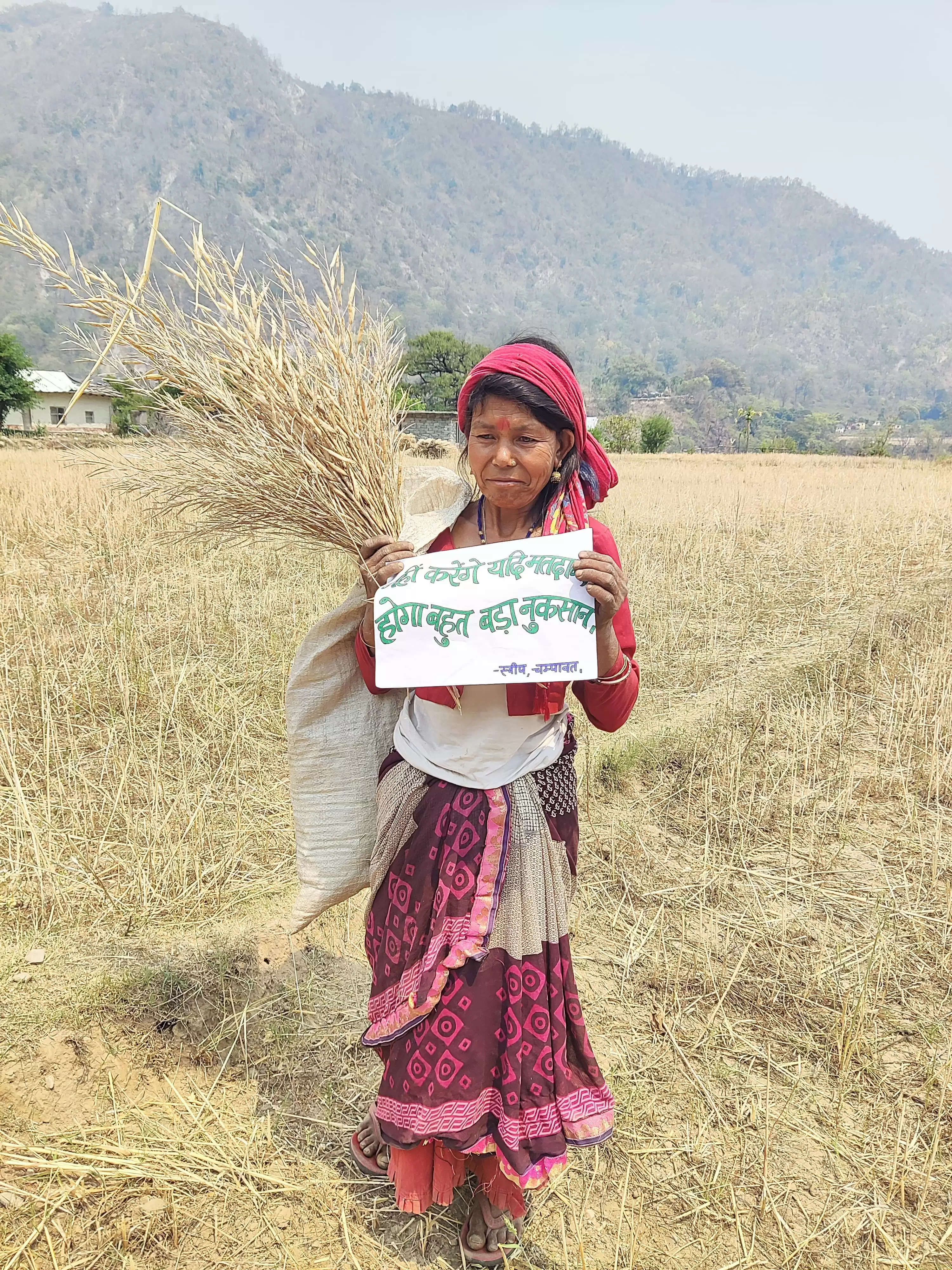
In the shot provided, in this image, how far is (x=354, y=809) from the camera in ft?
5.45

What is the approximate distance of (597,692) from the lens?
1.36 metres

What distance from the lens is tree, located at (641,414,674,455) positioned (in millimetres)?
39469

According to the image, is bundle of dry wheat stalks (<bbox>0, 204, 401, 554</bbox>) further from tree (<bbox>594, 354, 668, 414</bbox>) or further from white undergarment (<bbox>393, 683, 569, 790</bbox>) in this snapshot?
tree (<bbox>594, 354, 668, 414</bbox>)

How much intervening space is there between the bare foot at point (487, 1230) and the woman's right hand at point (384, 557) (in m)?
1.27

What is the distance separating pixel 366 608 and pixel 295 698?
1.06 ft

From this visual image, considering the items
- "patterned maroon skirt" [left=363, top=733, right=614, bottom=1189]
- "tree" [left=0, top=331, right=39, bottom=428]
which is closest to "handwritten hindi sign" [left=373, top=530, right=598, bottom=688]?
"patterned maroon skirt" [left=363, top=733, right=614, bottom=1189]

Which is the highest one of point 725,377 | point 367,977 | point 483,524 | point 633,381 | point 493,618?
point 725,377

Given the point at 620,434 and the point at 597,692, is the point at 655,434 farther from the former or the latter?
the point at 597,692

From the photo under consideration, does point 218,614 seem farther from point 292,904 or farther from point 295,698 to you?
point 295,698

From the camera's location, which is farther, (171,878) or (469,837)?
(171,878)

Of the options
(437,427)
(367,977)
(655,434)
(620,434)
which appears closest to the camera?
(367,977)

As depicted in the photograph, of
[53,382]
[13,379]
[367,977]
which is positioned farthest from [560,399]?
[53,382]

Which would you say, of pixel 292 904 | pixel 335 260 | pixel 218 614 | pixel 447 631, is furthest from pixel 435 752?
pixel 218 614

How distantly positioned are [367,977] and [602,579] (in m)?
1.69
